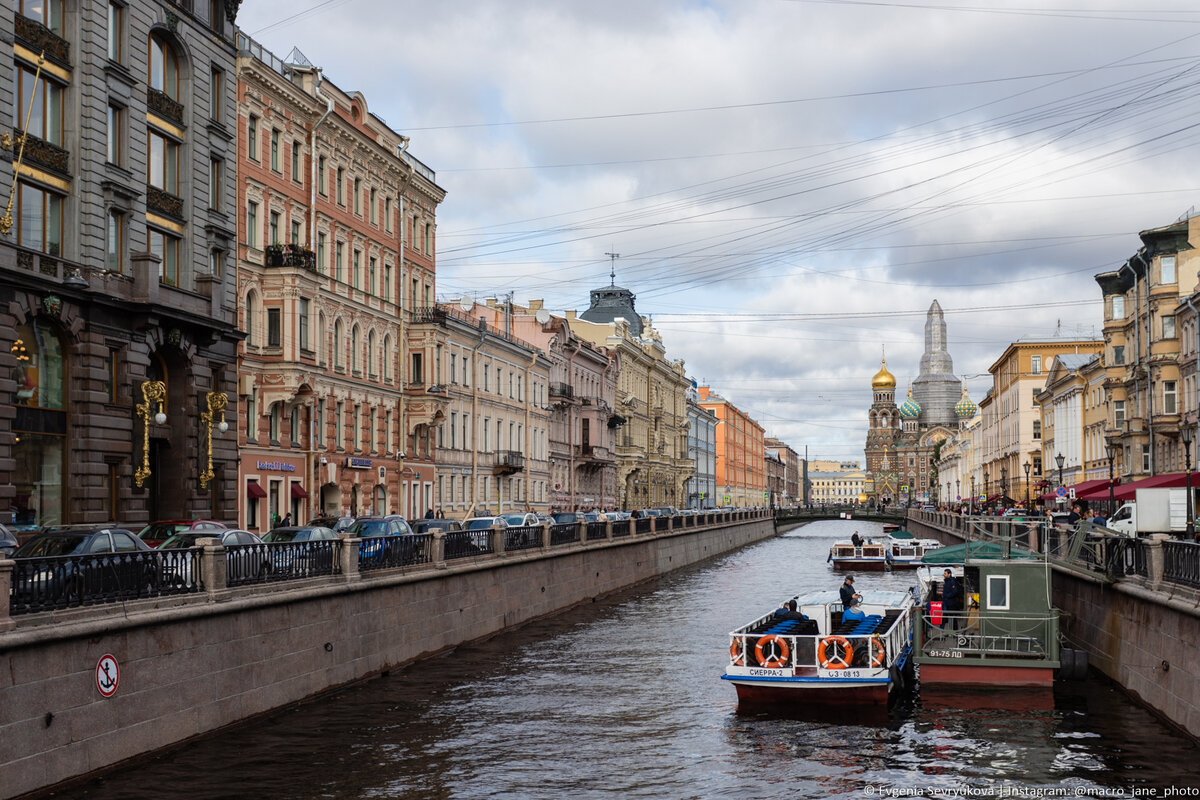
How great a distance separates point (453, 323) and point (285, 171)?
15.8m

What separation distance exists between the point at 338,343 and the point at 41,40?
63.2ft

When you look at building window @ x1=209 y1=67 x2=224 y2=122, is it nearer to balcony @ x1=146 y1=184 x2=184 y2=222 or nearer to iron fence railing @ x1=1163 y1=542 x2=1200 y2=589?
balcony @ x1=146 y1=184 x2=184 y2=222

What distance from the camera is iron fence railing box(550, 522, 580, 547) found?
4188cm

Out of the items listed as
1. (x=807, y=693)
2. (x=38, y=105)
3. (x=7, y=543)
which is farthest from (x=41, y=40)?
(x=807, y=693)

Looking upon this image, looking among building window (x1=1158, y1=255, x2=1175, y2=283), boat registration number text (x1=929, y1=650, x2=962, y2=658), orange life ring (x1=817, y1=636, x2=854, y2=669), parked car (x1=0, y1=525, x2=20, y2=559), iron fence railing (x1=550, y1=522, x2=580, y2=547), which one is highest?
building window (x1=1158, y1=255, x2=1175, y2=283)

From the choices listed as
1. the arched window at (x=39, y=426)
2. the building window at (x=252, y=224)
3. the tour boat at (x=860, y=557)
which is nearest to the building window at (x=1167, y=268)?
the tour boat at (x=860, y=557)

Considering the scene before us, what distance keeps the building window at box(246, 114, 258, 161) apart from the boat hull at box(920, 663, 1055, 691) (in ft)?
93.0

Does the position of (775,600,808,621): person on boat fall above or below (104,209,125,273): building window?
below

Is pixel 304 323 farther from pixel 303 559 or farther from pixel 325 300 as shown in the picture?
pixel 303 559

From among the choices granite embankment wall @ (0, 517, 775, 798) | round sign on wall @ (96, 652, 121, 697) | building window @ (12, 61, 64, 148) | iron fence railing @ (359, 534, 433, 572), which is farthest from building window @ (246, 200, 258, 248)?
round sign on wall @ (96, 652, 121, 697)

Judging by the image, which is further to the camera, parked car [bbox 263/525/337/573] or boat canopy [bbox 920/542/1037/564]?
boat canopy [bbox 920/542/1037/564]

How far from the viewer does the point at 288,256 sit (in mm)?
44125

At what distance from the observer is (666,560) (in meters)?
63.5

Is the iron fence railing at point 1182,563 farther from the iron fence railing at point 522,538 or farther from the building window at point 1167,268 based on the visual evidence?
the building window at point 1167,268
